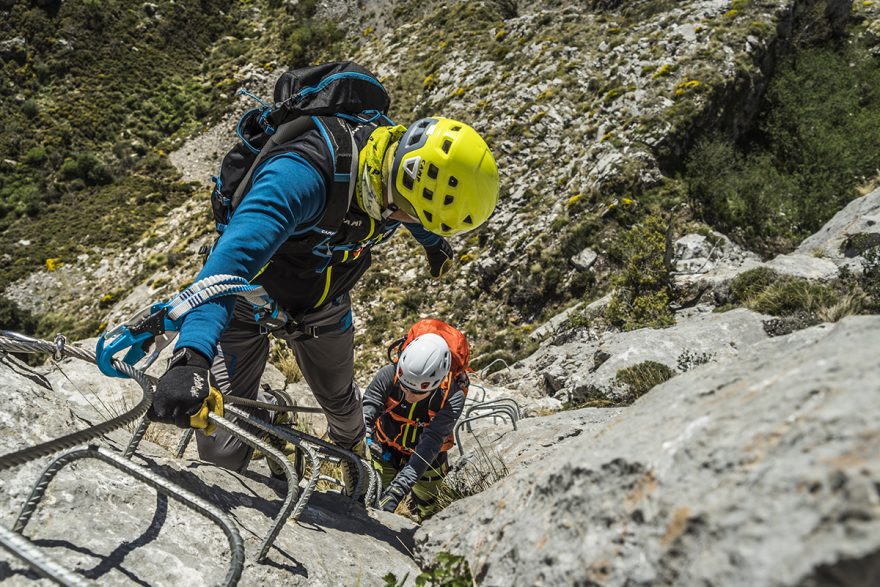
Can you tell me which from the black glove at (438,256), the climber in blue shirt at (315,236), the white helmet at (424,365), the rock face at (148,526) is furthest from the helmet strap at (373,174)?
the white helmet at (424,365)

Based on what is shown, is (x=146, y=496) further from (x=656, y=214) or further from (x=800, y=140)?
(x=800, y=140)

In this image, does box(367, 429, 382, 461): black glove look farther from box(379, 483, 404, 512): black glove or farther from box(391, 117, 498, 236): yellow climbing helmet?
box(391, 117, 498, 236): yellow climbing helmet

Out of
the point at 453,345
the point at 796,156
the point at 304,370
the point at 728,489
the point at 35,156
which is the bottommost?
the point at 35,156

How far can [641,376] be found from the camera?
702 cm

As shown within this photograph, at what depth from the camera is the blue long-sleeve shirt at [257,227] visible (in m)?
2.38

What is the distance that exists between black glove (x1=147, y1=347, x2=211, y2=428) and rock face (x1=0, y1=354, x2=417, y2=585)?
355 mm

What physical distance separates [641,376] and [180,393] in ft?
19.9

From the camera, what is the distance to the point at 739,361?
2.15 metres

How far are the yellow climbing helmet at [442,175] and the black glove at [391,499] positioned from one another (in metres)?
2.31

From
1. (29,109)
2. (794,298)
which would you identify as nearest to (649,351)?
(794,298)

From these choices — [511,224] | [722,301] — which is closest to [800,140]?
[511,224]

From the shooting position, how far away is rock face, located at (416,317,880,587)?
103 cm

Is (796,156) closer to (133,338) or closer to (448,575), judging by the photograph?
(448,575)

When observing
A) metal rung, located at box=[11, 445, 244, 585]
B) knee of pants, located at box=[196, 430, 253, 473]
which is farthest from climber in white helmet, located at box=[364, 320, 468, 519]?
metal rung, located at box=[11, 445, 244, 585]
